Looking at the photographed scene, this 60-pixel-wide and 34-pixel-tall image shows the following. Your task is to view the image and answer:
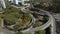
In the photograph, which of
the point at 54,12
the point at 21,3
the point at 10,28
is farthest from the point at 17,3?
the point at 10,28

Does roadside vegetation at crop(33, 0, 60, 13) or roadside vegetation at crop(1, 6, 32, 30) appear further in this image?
roadside vegetation at crop(33, 0, 60, 13)

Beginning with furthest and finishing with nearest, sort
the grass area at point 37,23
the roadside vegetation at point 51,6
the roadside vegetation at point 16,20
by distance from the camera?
the roadside vegetation at point 51,6 < the grass area at point 37,23 < the roadside vegetation at point 16,20

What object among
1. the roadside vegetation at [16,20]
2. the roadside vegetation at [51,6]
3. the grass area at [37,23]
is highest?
the roadside vegetation at [16,20]

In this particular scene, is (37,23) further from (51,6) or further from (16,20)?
(51,6)

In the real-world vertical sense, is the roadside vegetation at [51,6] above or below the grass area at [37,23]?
below

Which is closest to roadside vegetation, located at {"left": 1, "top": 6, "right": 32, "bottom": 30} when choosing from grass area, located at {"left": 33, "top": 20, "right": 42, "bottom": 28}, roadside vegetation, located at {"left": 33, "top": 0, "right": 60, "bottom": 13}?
grass area, located at {"left": 33, "top": 20, "right": 42, "bottom": 28}

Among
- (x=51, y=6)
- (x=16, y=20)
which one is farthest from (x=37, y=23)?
(x=51, y=6)

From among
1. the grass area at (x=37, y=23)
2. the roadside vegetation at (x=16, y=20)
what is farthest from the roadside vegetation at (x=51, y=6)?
the roadside vegetation at (x=16, y=20)

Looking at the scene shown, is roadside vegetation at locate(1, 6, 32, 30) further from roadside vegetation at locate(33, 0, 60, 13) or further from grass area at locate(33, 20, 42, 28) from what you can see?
roadside vegetation at locate(33, 0, 60, 13)

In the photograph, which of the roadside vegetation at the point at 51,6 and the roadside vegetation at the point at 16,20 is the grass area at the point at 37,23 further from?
the roadside vegetation at the point at 51,6

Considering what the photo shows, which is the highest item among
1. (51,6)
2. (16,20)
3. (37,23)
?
(16,20)

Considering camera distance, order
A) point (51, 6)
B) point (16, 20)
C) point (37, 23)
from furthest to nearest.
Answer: point (51, 6) → point (37, 23) → point (16, 20)
